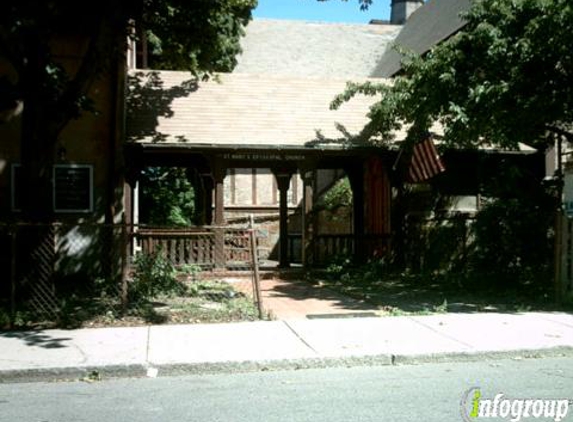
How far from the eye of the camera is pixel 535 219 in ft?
42.5

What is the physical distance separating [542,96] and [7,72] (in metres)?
10.8

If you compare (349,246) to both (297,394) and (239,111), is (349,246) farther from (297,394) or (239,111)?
(297,394)

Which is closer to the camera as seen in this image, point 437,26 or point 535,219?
point 535,219

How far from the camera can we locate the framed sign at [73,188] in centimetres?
1406

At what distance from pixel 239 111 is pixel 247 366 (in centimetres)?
1034

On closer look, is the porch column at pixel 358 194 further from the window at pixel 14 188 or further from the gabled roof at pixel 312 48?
the gabled roof at pixel 312 48

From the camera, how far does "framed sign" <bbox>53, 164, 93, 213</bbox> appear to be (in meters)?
14.1

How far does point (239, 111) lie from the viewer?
54.3ft

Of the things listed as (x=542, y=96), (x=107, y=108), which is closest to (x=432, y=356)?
(x=542, y=96)

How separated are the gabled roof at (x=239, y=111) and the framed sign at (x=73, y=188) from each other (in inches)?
53.5

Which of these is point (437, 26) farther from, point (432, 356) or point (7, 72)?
point (432, 356)

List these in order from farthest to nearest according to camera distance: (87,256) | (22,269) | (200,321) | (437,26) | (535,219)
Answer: (437,26) < (87,256) < (535,219) < (22,269) < (200,321)

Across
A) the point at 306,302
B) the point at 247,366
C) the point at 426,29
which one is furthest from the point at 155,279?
the point at 426,29

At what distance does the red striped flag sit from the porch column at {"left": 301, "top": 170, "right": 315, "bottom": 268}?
8.32 feet
